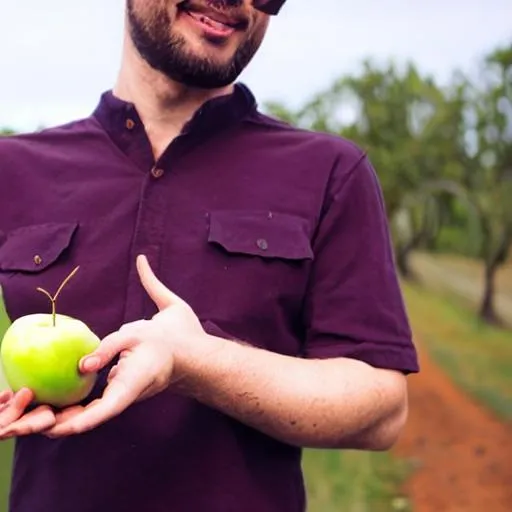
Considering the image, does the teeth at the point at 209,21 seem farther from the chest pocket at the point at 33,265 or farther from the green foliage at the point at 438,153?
the green foliage at the point at 438,153

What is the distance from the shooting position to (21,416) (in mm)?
1910

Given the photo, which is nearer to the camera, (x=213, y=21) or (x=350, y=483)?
(x=213, y=21)

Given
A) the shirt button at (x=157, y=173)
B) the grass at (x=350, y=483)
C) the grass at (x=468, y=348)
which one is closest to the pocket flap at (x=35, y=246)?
the shirt button at (x=157, y=173)

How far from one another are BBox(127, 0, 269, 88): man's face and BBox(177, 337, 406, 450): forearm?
25.3 inches

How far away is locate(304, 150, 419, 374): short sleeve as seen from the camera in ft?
7.39

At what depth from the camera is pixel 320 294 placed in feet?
7.49

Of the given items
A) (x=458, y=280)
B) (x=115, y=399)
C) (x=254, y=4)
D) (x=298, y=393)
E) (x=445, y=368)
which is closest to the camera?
(x=115, y=399)

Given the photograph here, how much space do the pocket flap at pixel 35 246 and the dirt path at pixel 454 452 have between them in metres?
8.29

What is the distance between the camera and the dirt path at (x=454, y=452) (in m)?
11.2

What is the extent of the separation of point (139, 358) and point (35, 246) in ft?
2.00

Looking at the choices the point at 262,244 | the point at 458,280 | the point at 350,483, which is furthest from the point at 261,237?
the point at 458,280

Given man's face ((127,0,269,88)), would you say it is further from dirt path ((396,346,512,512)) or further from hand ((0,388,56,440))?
dirt path ((396,346,512,512))

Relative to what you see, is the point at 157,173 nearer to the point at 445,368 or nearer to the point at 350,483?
the point at 350,483

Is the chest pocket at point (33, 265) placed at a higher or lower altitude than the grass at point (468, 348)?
higher
